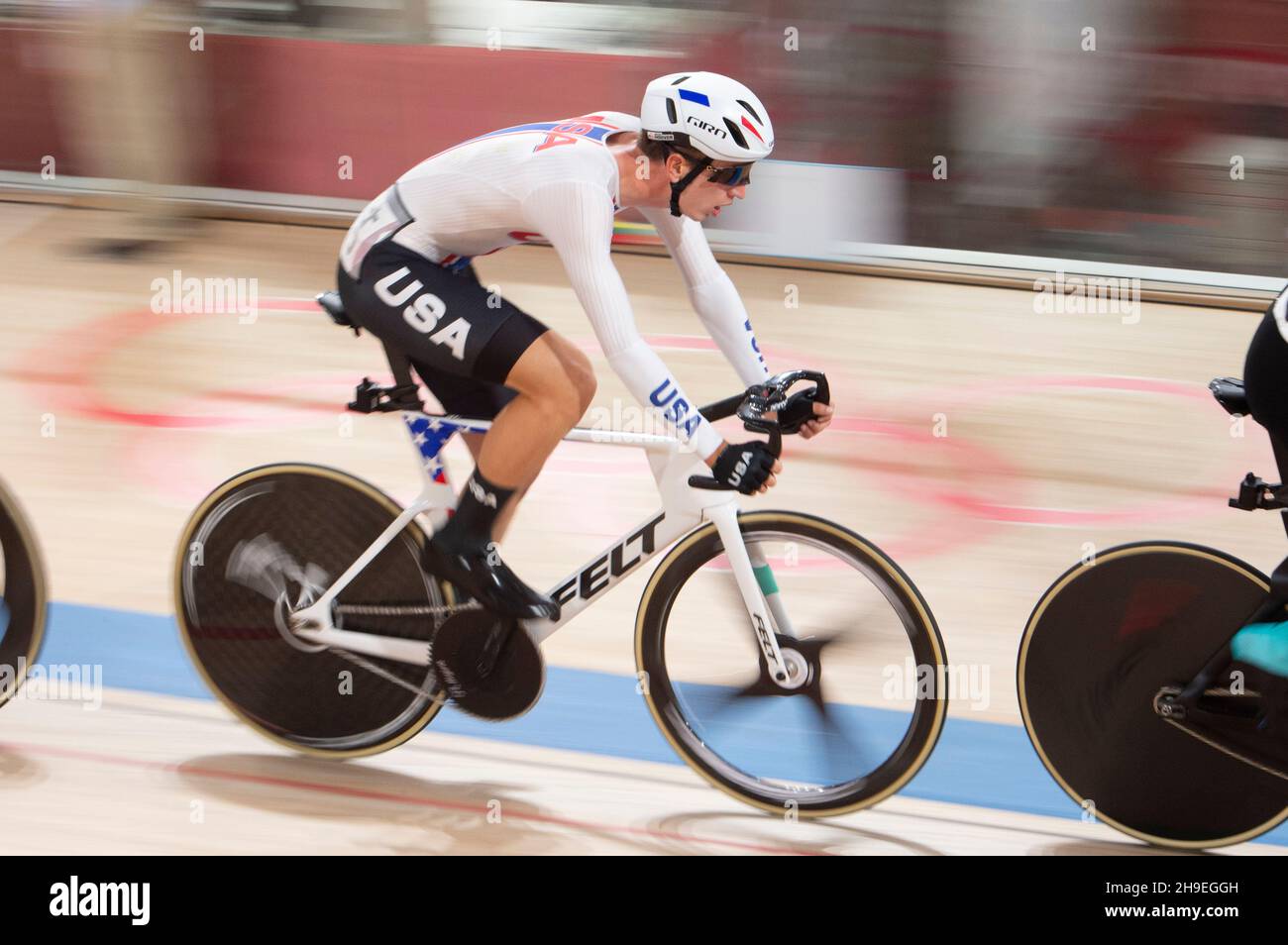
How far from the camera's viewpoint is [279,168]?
815cm

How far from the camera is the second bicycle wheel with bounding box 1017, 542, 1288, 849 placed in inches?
111

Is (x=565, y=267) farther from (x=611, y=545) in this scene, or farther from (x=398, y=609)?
(x=398, y=609)

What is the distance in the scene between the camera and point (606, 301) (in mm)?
2713

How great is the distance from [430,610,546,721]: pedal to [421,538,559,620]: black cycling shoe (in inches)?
2.0

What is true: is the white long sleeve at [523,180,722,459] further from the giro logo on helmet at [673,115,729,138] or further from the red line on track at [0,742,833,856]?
the red line on track at [0,742,833,856]

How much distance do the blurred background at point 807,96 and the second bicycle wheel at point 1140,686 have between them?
15.4 feet

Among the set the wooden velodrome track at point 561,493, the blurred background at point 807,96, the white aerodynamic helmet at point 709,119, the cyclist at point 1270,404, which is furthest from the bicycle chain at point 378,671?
the blurred background at point 807,96

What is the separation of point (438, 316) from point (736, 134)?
2.23 feet

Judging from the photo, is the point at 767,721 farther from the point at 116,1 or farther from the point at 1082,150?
the point at 116,1

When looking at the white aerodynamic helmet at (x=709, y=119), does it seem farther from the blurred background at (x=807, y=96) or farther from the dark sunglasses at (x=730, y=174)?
the blurred background at (x=807, y=96)

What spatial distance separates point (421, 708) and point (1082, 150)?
5.19 m
